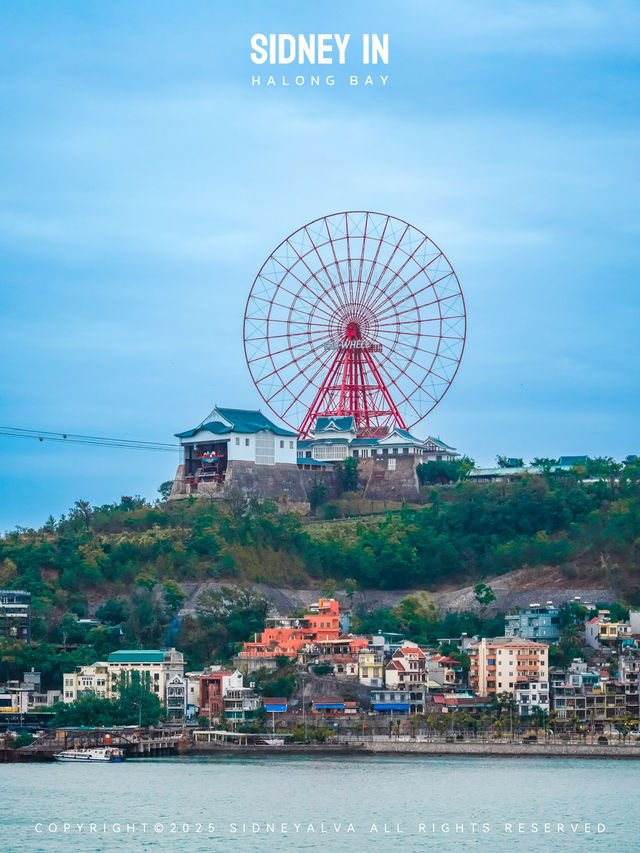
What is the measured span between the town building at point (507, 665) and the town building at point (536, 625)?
11.5 feet

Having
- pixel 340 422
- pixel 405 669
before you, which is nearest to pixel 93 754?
pixel 405 669

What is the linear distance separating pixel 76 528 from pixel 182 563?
22.4 feet

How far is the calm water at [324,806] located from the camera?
4878cm

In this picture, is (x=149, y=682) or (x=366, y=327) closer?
(x=149, y=682)

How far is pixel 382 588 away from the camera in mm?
90688

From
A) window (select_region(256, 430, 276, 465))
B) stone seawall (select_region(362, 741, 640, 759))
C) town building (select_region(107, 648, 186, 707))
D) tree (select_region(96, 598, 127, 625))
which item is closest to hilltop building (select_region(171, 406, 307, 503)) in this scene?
window (select_region(256, 430, 276, 465))

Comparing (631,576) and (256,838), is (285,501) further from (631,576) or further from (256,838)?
(256,838)

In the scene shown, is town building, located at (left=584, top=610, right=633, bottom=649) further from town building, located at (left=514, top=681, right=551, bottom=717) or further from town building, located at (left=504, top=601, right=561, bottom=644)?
town building, located at (left=514, top=681, right=551, bottom=717)

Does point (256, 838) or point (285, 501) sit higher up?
point (285, 501)

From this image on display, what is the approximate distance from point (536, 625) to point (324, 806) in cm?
2825

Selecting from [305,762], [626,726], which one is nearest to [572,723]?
[626,726]

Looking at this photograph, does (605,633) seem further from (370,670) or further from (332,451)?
(332,451)

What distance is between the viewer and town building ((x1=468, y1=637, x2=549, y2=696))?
75.6m

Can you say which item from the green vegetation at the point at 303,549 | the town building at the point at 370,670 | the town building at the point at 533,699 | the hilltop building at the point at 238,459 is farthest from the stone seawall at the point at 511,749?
the hilltop building at the point at 238,459
